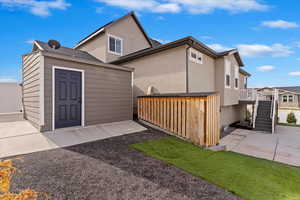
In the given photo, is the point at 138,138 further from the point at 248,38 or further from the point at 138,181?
the point at 248,38

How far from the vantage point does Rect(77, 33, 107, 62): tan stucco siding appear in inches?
403

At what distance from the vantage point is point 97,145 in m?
4.34

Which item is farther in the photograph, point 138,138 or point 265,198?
point 138,138

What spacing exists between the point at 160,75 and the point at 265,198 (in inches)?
261

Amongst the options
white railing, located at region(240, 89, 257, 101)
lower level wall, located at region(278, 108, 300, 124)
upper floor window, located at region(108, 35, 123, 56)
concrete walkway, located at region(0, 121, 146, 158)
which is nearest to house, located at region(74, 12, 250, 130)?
upper floor window, located at region(108, 35, 123, 56)

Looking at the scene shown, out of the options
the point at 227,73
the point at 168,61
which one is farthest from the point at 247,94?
the point at 168,61

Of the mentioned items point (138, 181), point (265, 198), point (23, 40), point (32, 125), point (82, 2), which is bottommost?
point (265, 198)

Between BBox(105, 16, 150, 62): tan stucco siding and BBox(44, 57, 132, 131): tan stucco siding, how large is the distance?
13.4 feet

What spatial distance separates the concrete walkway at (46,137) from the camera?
12.6 ft

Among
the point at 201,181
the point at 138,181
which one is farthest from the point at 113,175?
the point at 201,181

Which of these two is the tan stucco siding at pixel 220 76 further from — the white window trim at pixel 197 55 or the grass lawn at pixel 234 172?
the grass lawn at pixel 234 172

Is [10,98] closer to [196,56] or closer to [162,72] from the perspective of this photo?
[162,72]

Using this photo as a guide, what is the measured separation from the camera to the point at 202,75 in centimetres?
843

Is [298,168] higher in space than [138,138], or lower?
lower
